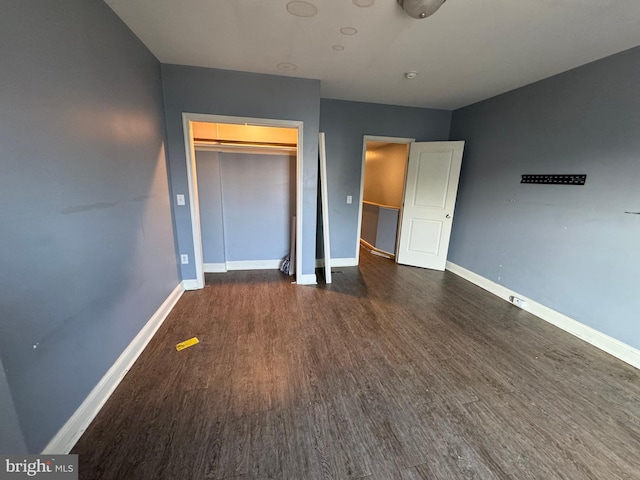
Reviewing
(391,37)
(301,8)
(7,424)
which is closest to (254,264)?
(7,424)

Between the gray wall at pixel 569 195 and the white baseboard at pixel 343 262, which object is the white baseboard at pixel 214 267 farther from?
the gray wall at pixel 569 195

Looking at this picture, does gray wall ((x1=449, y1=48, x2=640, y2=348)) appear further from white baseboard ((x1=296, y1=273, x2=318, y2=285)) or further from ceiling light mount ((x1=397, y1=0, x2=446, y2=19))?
white baseboard ((x1=296, y1=273, x2=318, y2=285))

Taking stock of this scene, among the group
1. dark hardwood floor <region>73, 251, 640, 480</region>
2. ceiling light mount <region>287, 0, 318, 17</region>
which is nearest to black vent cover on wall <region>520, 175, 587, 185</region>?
dark hardwood floor <region>73, 251, 640, 480</region>

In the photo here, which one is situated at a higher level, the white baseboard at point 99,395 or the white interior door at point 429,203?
the white interior door at point 429,203

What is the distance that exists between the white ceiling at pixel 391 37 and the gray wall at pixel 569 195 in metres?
0.29

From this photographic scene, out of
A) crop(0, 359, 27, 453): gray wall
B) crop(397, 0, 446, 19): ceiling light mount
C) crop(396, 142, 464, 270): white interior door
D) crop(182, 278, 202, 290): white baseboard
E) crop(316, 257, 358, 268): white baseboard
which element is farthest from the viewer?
crop(316, 257, 358, 268): white baseboard

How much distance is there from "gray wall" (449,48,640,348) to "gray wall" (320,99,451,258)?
721 mm

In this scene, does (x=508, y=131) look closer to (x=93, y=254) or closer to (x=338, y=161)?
(x=338, y=161)

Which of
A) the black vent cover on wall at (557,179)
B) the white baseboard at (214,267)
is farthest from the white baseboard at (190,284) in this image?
the black vent cover on wall at (557,179)

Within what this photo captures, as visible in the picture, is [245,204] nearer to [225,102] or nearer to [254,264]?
[254,264]

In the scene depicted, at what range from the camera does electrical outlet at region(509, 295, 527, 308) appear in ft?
9.71

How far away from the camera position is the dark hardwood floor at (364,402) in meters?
1.28

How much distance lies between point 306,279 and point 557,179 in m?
3.07

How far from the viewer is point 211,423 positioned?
147 centimetres
